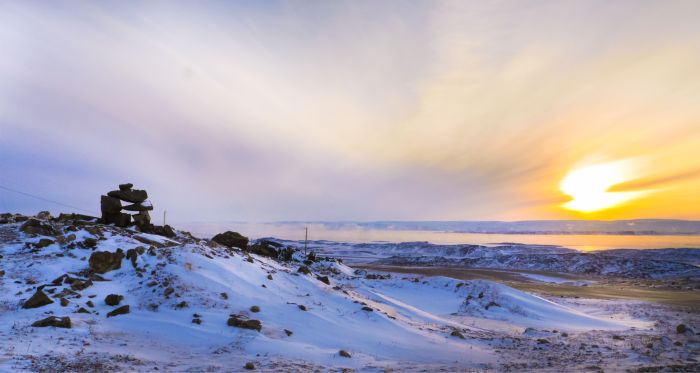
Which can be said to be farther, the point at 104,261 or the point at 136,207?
the point at 136,207

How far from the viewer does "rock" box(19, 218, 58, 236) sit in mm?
18359

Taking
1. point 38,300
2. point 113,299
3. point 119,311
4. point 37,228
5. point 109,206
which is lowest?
point 119,311

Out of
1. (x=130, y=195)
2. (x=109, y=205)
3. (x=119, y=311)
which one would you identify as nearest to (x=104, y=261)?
(x=119, y=311)

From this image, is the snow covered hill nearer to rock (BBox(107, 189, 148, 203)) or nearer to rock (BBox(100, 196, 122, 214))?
rock (BBox(100, 196, 122, 214))

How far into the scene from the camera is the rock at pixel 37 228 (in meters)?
18.4

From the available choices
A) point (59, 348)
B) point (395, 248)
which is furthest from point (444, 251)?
point (59, 348)

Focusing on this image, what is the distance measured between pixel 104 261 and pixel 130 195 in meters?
9.31

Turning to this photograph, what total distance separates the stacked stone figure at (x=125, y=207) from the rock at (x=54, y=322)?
13.5 m

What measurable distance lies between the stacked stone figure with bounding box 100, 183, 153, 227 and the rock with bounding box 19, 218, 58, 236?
172 inches

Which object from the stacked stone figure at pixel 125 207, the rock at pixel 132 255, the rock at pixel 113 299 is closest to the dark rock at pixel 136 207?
the stacked stone figure at pixel 125 207

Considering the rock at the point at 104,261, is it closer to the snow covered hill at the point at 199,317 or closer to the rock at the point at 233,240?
the snow covered hill at the point at 199,317

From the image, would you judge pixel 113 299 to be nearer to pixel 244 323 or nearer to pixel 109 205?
pixel 244 323

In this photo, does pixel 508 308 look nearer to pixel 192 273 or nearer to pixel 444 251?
pixel 192 273

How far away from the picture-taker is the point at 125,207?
2436cm
